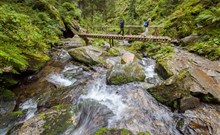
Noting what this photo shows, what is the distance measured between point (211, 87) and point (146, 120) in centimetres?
304

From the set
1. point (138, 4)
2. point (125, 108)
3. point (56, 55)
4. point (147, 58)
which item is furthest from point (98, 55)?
point (138, 4)

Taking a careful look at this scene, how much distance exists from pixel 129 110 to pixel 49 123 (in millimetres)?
2328

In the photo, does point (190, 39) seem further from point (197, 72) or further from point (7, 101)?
point (7, 101)

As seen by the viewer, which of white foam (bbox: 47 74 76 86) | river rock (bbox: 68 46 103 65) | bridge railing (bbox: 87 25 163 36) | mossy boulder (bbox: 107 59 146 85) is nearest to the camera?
mossy boulder (bbox: 107 59 146 85)

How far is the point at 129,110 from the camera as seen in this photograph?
18.5 feet

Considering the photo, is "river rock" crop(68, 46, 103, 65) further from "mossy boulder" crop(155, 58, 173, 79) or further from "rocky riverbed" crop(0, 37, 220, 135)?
"mossy boulder" crop(155, 58, 173, 79)

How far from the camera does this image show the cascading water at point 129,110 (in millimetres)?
4887

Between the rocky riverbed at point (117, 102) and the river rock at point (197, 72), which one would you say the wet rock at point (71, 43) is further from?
the river rock at point (197, 72)

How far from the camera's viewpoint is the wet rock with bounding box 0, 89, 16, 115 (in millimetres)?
5780

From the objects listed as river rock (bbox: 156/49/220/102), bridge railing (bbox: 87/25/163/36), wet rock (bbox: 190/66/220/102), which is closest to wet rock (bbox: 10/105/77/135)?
river rock (bbox: 156/49/220/102)

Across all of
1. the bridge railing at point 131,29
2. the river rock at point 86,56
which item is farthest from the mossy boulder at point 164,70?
the bridge railing at point 131,29

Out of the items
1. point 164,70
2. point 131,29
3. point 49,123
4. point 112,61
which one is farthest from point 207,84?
point 131,29

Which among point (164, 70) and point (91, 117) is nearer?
point (91, 117)

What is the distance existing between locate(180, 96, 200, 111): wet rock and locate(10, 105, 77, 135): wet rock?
3.34m
